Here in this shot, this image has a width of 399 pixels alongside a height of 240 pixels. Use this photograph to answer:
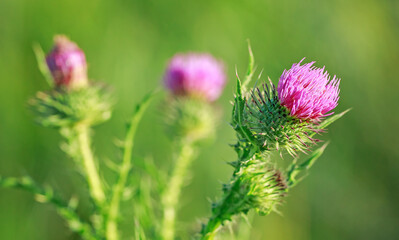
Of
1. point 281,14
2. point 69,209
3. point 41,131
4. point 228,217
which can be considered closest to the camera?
point 228,217

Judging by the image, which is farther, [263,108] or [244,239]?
[244,239]

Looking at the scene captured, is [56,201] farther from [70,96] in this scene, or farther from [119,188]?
[70,96]

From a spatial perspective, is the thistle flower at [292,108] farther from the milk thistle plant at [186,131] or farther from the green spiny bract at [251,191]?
the green spiny bract at [251,191]

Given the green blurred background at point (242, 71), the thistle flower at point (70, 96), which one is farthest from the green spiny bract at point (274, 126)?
the green blurred background at point (242, 71)

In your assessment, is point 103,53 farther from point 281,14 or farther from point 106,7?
point 281,14

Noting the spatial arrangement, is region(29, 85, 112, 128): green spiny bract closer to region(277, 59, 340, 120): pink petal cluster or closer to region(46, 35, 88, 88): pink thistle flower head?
region(46, 35, 88, 88): pink thistle flower head

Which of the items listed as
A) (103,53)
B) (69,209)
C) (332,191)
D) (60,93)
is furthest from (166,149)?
(69,209)

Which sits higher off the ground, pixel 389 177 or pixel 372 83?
pixel 372 83

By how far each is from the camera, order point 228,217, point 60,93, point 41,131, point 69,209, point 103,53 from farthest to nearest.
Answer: point 103,53 < point 41,131 < point 60,93 < point 69,209 < point 228,217

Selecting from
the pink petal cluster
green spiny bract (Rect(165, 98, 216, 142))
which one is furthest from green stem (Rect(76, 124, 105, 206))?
the pink petal cluster
